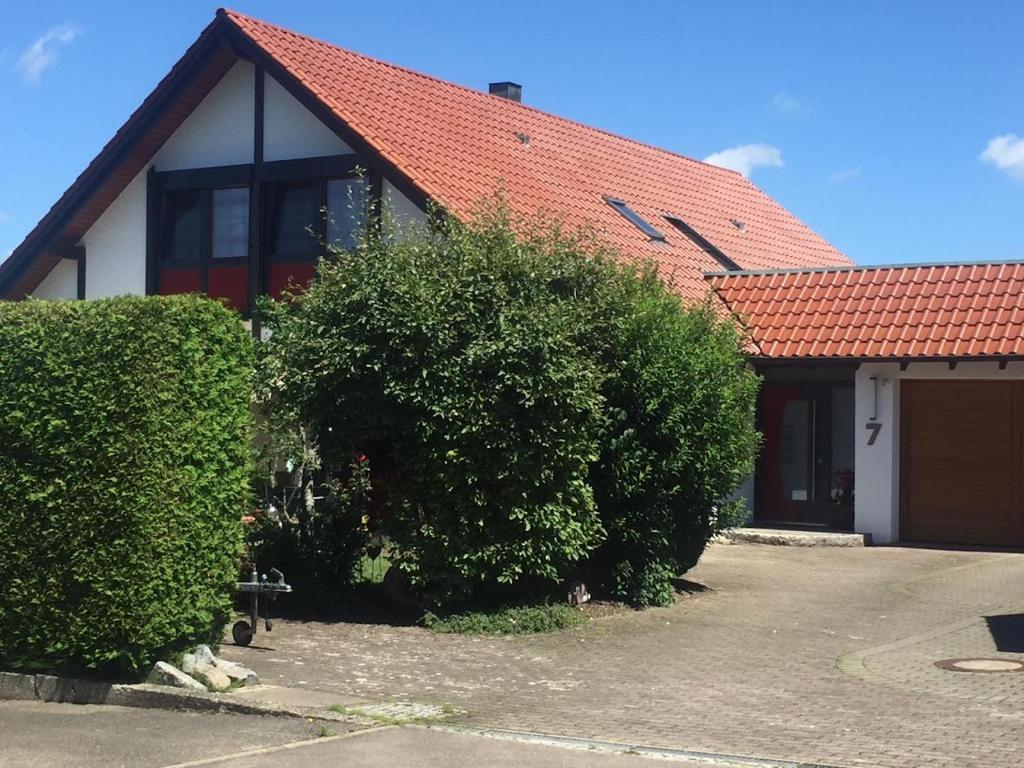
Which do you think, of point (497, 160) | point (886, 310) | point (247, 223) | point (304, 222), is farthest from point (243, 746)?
point (497, 160)

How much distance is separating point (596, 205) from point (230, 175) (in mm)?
6403

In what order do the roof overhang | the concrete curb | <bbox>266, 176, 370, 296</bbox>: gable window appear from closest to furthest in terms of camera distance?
the concrete curb
the roof overhang
<bbox>266, 176, 370, 296</bbox>: gable window

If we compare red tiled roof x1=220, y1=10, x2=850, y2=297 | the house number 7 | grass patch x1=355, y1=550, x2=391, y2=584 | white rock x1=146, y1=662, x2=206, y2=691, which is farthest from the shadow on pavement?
the house number 7

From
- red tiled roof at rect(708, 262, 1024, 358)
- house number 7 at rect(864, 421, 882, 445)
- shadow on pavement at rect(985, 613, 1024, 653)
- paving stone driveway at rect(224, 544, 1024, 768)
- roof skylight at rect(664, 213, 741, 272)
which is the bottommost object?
paving stone driveway at rect(224, 544, 1024, 768)

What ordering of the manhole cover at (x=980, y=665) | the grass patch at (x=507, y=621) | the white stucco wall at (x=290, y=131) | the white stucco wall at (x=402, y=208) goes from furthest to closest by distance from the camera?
the white stucco wall at (x=290, y=131) < the white stucco wall at (x=402, y=208) < the grass patch at (x=507, y=621) < the manhole cover at (x=980, y=665)

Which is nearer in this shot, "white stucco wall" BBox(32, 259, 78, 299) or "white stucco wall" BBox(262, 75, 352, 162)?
"white stucco wall" BBox(262, 75, 352, 162)

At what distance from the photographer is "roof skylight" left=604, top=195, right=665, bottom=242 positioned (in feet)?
81.4

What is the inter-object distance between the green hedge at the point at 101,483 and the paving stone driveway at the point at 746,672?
1.23 metres

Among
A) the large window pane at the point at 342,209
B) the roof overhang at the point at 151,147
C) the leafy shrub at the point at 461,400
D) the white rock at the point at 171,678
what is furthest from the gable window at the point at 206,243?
the white rock at the point at 171,678

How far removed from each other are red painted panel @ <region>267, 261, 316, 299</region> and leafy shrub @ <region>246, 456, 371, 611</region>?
692 centimetres

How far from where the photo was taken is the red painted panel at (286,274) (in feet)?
69.3

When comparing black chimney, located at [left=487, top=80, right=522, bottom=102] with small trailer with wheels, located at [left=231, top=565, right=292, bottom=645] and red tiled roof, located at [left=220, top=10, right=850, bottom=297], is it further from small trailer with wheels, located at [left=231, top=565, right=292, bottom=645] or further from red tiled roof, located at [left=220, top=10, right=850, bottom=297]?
small trailer with wheels, located at [left=231, top=565, right=292, bottom=645]

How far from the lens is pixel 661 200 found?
93.6 feet

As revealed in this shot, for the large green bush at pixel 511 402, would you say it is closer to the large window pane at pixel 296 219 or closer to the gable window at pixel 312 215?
the gable window at pixel 312 215
